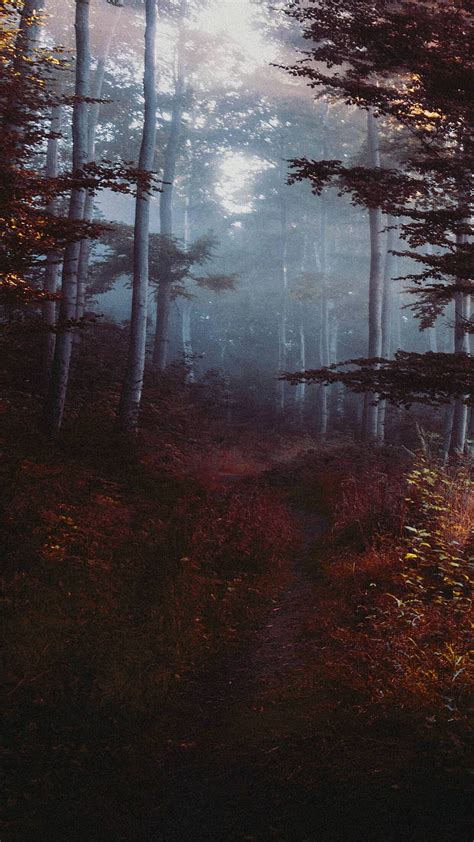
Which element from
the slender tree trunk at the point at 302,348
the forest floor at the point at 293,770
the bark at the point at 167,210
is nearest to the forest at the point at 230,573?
the forest floor at the point at 293,770

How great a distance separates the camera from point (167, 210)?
2828 centimetres

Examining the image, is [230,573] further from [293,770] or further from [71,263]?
[71,263]

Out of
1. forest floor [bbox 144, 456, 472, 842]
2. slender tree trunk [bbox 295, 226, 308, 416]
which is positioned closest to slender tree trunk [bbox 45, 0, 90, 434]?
forest floor [bbox 144, 456, 472, 842]

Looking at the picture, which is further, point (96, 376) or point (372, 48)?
point (96, 376)

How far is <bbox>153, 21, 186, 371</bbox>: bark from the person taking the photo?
81.1 ft

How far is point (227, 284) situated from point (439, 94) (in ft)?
65.4

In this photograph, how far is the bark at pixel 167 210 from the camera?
24.7 m

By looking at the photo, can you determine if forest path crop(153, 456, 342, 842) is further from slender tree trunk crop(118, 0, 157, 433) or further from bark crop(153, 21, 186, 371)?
bark crop(153, 21, 186, 371)

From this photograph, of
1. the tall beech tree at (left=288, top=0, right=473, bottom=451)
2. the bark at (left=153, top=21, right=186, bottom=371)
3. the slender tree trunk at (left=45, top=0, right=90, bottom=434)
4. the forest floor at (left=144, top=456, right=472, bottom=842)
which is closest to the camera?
the forest floor at (left=144, top=456, right=472, bottom=842)

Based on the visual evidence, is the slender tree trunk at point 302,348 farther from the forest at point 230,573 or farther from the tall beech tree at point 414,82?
the tall beech tree at point 414,82

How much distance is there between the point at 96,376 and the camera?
16.6 metres

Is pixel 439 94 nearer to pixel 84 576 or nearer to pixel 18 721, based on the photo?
pixel 84 576

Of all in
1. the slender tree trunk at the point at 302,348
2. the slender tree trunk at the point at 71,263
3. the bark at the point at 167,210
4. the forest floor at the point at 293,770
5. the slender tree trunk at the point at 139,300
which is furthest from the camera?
the slender tree trunk at the point at 302,348

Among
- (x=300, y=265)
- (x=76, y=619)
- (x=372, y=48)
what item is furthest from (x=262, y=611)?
(x=300, y=265)
